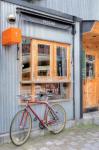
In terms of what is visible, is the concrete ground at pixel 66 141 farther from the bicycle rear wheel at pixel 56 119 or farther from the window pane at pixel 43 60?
the window pane at pixel 43 60

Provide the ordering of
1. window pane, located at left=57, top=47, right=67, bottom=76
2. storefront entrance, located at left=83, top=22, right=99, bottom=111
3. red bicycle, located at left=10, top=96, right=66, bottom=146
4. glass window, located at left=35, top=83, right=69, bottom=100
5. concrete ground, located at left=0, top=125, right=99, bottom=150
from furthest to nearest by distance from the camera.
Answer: storefront entrance, located at left=83, top=22, right=99, bottom=111 → window pane, located at left=57, top=47, right=67, bottom=76 → glass window, located at left=35, top=83, right=69, bottom=100 → red bicycle, located at left=10, top=96, right=66, bottom=146 → concrete ground, located at left=0, top=125, right=99, bottom=150

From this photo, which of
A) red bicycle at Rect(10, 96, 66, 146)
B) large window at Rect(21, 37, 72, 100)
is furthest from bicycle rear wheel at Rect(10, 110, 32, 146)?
large window at Rect(21, 37, 72, 100)

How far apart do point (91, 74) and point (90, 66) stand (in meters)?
0.30

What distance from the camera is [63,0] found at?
8.99m

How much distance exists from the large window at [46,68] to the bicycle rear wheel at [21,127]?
0.74 m

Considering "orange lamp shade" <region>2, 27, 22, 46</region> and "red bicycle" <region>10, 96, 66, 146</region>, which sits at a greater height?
"orange lamp shade" <region>2, 27, 22, 46</region>

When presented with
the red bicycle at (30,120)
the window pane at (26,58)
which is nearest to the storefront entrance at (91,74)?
the red bicycle at (30,120)

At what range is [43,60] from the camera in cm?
830

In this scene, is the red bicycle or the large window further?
the large window

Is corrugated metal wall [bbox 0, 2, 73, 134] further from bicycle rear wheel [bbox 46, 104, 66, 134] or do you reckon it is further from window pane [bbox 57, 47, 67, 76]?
window pane [bbox 57, 47, 67, 76]

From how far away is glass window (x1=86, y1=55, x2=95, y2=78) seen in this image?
437 inches

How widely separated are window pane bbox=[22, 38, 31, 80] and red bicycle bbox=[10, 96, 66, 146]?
1.96ft

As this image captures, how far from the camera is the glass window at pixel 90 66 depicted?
437 inches

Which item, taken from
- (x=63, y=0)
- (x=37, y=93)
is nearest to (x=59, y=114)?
(x=37, y=93)
